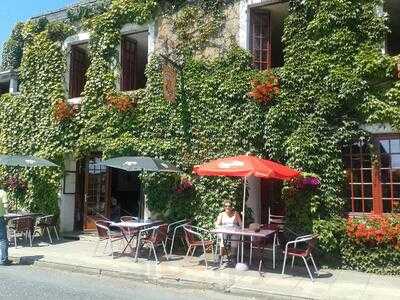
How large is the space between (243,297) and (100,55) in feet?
28.4

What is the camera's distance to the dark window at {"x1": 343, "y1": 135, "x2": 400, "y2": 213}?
10.2 m

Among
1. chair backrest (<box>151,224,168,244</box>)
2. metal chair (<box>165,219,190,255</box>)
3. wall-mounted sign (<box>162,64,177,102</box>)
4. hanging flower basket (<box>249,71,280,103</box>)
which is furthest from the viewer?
wall-mounted sign (<box>162,64,177,102</box>)

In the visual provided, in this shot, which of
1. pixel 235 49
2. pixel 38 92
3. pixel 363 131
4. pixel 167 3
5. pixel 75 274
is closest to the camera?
pixel 75 274

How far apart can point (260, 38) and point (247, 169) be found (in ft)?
15.0

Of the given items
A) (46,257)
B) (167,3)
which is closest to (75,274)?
(46,257)

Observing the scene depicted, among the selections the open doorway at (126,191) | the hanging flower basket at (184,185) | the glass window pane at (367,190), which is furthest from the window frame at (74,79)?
the glass window pane at (367,190)

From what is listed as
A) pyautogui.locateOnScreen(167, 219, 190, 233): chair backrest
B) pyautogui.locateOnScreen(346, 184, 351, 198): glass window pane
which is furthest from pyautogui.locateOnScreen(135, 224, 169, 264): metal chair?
pyautogui.locateOnScreen(346, 184, 351, 198): glass window pane

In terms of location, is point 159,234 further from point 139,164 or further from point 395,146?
point 395,146

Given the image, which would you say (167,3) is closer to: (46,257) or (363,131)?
(363,131)

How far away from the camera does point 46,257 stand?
35.4ft

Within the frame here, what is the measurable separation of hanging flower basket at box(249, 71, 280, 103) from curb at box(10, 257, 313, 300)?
460 cm

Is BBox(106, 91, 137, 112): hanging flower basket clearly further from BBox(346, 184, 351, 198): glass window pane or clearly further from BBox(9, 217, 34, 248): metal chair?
BBox(346, 184, 351, 198): glass window pane

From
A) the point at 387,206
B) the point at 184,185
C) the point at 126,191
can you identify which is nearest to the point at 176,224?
the point at 184,185

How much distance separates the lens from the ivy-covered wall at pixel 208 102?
34.2 ft
